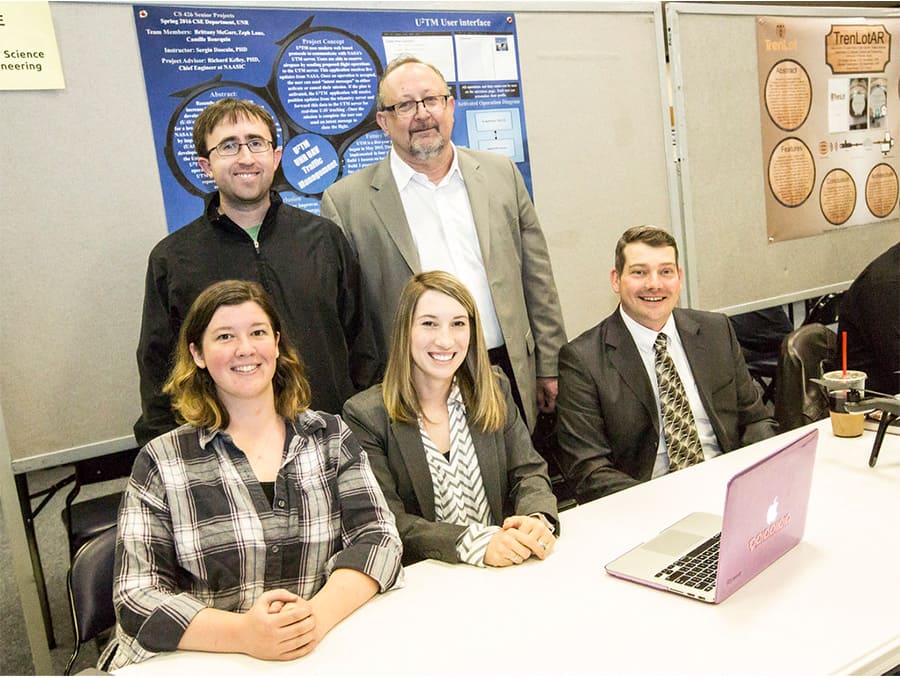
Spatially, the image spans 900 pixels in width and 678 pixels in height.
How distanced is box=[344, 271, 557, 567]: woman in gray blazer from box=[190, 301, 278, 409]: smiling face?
307 mm

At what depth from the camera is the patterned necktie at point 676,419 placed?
217cm

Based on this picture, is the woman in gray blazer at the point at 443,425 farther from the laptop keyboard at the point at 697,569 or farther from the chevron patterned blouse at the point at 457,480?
the laptop keyboard at the point at 697,569

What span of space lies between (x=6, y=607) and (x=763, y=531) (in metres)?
3.18

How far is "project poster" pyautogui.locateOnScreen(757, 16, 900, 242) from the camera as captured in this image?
359cm

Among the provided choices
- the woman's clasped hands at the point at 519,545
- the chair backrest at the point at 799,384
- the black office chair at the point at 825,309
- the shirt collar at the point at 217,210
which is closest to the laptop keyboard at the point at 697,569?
the woman's clasped hands at the point at 519,545

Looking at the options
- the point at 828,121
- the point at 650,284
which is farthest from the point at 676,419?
the point at 828,121

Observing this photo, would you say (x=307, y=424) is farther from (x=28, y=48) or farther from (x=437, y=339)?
(x=28, y=48)

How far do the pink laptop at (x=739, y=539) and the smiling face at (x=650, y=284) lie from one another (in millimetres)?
785

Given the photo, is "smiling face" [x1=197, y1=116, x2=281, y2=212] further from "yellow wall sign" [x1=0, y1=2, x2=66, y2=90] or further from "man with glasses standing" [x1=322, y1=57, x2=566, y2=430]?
"yellow wall sign" [x1=0, y1=2, x2=66, y2=90]

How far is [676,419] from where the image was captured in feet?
7.16

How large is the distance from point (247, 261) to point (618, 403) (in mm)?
1075

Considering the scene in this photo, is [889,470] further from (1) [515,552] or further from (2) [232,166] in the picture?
(2) [232,166]

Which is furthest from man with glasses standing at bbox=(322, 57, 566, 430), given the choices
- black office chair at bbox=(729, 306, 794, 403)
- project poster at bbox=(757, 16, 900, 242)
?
project poster at bbox=(757, 16, 900, 242)

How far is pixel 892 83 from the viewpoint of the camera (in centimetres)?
397
